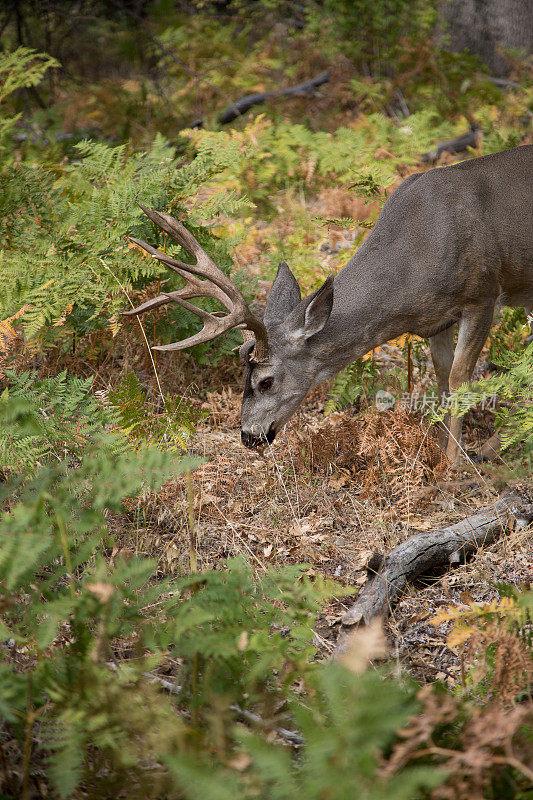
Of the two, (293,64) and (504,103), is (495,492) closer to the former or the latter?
(504,103)

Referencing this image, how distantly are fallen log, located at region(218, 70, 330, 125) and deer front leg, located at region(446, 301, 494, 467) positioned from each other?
21.0ft

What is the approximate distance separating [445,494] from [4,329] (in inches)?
122

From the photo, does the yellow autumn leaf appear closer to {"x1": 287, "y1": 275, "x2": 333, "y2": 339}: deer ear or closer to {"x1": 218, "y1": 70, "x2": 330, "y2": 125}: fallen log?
{"x1": 287, "y1": 275, "x2": 333, "y2": 339}: deer ear

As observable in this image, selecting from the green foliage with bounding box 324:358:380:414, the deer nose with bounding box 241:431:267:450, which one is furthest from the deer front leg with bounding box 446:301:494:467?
the deer nose with bounding box 241:431:267:450

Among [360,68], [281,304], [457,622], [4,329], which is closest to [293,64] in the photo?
[360,68]

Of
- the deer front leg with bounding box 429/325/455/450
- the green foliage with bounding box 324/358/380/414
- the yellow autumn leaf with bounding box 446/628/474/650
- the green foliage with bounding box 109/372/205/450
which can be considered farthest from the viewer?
the deer front leg with bounding box 429/325/455/450

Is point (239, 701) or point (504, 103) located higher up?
point (239, 701)

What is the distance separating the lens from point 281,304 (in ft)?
17.7

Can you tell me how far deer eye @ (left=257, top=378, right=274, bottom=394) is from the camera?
17.5ft

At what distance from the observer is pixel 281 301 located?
5.41 metres

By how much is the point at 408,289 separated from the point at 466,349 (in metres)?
0.68

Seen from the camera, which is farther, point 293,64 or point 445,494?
point 293,64

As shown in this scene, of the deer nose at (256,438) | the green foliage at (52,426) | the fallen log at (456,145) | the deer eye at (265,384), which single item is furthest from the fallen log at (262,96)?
the green foliage at (52,426)

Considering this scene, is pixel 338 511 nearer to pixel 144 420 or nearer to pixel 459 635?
pixel 144 420
